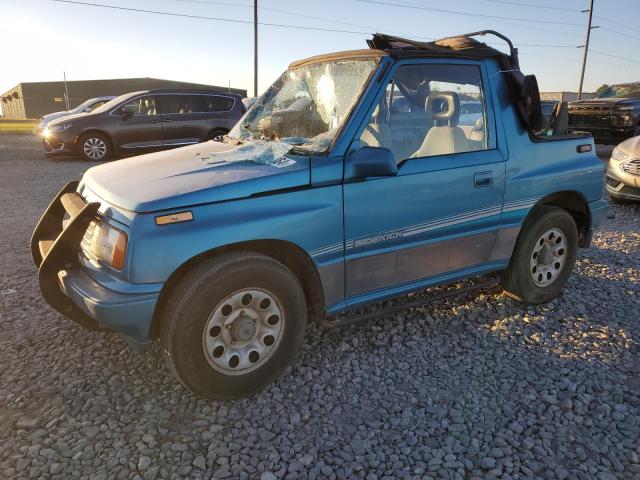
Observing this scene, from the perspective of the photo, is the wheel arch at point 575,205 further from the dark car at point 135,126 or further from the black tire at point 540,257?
the dark car at point 135,126

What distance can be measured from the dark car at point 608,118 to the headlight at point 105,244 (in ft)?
43.6

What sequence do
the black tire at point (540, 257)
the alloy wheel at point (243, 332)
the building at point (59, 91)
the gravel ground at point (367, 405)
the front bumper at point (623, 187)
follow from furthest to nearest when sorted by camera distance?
the building at point (59, 91)
the front bumper at point (623, 187)
the black tire at point (540, 257)
the alloy wheel at point (243, 332)
the gravel ground at point (367, 405)

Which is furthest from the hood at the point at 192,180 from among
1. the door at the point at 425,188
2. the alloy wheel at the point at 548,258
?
the alloy wheel at the point at 548,258

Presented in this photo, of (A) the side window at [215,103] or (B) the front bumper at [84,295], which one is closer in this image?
(B) the front bumper at [84,295]

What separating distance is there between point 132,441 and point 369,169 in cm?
190

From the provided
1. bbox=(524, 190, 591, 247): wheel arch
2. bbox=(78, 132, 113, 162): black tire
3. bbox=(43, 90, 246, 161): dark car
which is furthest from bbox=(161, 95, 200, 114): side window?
bbox=(524, 190, 591, 247): wheel arch

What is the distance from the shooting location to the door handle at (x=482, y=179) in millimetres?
3261

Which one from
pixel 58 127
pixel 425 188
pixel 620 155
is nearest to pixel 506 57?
pixel 425 188

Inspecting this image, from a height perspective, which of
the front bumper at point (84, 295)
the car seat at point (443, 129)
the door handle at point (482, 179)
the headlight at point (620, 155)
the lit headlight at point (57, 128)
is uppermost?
the car seat at point (443, 129)

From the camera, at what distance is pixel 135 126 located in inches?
470

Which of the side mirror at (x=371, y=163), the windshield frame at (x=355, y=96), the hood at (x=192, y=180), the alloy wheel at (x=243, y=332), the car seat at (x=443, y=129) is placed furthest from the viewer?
the car seat at (x=443, y=129)

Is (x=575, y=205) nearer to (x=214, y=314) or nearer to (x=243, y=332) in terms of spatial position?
(x=243, y=332)

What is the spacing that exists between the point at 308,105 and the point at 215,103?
9.97 metres

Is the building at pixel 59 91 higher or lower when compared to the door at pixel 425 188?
higher
